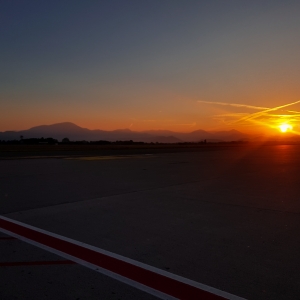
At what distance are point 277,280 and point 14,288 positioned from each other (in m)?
3.45

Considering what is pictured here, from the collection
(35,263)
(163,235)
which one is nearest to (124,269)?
(35,263)

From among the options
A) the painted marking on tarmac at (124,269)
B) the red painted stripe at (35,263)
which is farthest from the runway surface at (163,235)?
the painted marking on tarmac at (124,269)

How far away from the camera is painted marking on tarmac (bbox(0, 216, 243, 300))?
13.5 feet

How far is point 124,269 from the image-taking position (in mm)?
4832

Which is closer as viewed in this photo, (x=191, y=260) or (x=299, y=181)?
(x=191, y=260)

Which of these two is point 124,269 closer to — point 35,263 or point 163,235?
point 35,263

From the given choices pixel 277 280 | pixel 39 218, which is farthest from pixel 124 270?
pixel 39 218

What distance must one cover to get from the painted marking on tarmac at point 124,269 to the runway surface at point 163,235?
0.45 ft

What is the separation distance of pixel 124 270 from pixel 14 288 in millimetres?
1474

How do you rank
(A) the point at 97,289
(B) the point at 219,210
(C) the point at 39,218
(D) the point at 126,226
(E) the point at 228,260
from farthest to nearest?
(B) the point at 219,210 → (C) the point at 39,218 → (D) the point at 126,226 → (E) the point at 228,260 → (A) the point at 97,289

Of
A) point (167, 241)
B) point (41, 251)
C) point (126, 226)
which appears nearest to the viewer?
point (41, 251)

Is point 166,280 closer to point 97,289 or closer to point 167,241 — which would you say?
point 97,289

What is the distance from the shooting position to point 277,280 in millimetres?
4445

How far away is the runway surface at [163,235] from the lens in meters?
4.34
